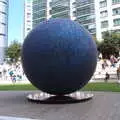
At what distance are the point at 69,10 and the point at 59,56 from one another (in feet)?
330

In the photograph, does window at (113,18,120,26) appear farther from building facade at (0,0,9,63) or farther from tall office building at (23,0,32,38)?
tall office building at (23,0,32,38)

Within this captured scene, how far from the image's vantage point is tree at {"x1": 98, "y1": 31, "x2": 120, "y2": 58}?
71000 mm

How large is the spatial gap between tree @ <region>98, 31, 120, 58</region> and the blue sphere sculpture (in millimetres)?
58533

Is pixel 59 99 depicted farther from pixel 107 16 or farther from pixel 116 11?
pixel 107 16

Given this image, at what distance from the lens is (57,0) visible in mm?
117750

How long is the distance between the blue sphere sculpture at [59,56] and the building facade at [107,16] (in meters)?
78.1

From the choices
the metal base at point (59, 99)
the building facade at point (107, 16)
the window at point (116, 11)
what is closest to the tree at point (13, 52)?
the building facade at point (107, 16)

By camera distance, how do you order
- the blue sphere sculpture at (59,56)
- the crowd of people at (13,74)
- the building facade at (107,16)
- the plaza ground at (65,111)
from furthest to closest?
1. the building facade at (107,16)
2. the crowd of people at (13,74)
3. the blue sphere sculpture at (59,56)
4. the plaza ground at (65,111)

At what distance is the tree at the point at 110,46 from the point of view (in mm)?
71000

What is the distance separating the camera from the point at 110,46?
2798 inches

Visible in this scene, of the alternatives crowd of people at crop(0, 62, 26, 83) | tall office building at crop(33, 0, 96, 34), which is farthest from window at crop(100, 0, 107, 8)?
crowd of people at crop(0, 62, 26, 83)

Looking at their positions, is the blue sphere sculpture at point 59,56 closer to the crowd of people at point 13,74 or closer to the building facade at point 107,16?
the crowd of people at point 13,74

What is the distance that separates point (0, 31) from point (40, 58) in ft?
297

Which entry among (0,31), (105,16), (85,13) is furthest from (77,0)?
(0,31)
